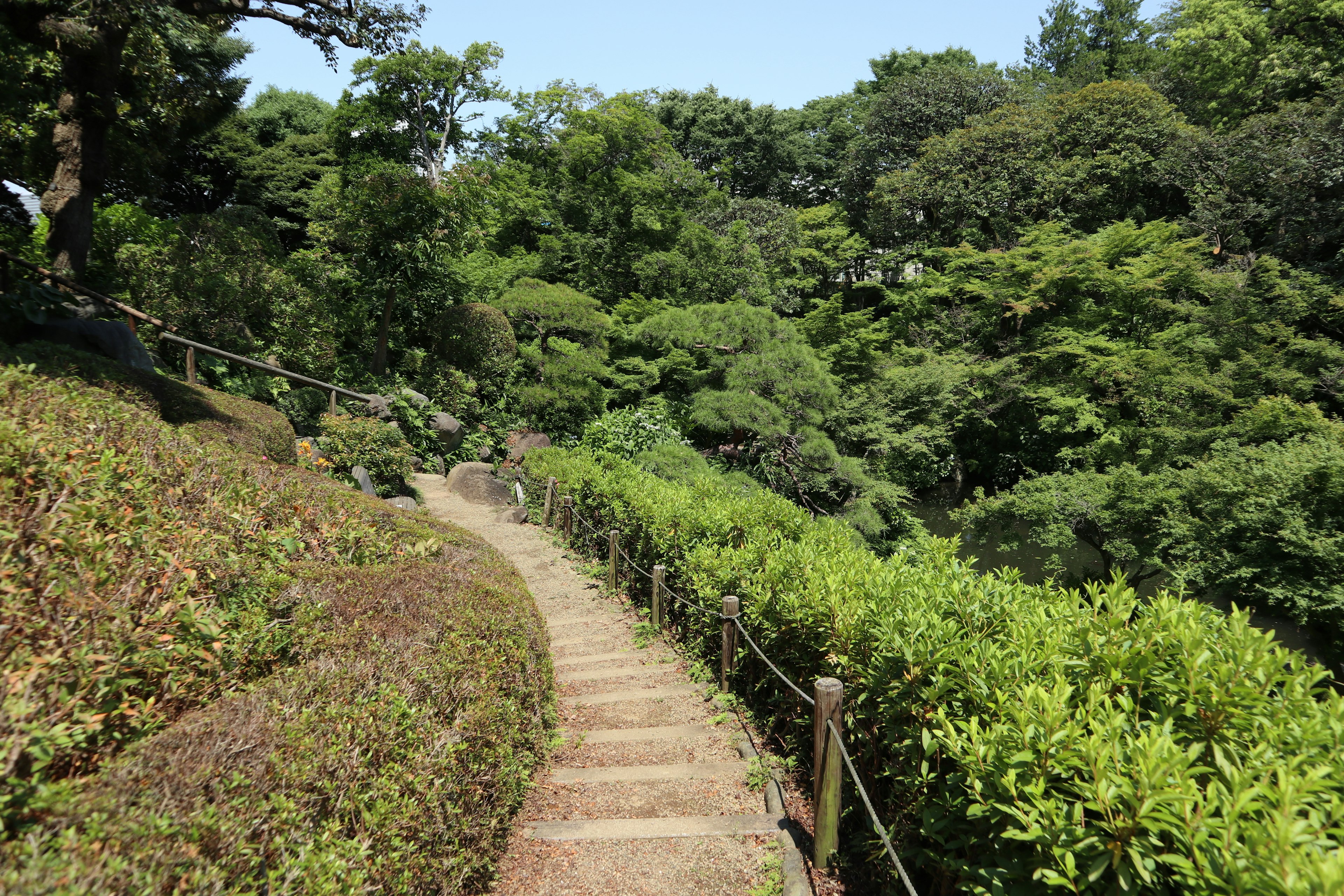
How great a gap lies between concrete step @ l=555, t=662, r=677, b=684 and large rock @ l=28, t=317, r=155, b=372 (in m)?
5.04

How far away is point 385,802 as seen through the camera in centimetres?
250

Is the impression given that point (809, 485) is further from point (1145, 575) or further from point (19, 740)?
point (19, 740)

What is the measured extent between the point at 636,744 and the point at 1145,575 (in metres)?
11.3

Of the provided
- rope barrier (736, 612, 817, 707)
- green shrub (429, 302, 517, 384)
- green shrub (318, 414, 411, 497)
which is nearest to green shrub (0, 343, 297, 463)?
green shrub (318, 414, 411, 497)

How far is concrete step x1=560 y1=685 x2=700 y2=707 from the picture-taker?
17.7 feet

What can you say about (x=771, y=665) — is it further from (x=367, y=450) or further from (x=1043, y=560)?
(x=1043, y=560)

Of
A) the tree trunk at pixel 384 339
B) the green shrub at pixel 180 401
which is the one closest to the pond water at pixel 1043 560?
the green shrub at pixel 180 401

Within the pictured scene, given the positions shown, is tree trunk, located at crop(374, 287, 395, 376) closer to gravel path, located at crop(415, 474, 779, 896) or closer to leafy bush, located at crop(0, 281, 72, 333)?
leafy bush, located at crop(0, 281, 72, 333)

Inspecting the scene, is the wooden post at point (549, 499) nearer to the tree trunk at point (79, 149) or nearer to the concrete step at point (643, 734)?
the tree trunk at point (79, 149)

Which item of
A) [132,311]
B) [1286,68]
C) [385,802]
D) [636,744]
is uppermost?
[1286,68]

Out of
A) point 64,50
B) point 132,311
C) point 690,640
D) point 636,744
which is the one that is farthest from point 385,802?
point 64,50

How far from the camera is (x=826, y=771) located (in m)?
3.22

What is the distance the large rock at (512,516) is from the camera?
11711mm

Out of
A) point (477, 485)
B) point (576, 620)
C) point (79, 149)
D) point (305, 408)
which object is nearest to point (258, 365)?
point (305, 408)
